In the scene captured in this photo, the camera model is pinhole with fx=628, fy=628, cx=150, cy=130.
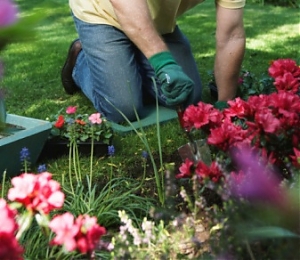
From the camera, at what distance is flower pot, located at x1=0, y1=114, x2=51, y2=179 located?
2324 millimetres

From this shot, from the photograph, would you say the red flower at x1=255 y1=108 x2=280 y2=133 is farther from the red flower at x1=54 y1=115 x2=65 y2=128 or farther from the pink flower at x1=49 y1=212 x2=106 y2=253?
the red flower at x1=54 y1=115 x2=65 y2=128

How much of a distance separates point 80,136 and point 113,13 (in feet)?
2.78

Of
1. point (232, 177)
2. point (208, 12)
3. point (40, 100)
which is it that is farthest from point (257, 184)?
point (208, 12)

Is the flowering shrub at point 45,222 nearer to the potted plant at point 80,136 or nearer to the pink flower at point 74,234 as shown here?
the pink flower at point 74,234

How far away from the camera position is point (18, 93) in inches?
146

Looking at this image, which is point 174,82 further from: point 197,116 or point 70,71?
point 70,71

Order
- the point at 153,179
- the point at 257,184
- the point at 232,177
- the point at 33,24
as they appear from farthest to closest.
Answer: the point at 153,179
the point at 232,177
the point at 257,184
the point at 33,24

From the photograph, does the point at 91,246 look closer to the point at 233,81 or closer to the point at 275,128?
the point at 275,128

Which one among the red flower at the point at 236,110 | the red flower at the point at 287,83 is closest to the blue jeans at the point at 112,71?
the red flower at the point at 287,83

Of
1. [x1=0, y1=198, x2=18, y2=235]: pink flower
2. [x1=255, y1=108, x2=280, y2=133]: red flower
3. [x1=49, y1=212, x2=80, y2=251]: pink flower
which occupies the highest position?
[x1=0, y1=198, x2=18, y2=235]: pink flower

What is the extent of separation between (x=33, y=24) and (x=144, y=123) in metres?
2.53

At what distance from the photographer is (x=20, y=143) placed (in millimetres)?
2355

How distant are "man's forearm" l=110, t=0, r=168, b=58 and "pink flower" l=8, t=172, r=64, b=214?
1367mm

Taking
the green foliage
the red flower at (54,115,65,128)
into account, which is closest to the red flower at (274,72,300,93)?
the red flower at (54,115,65,128)
